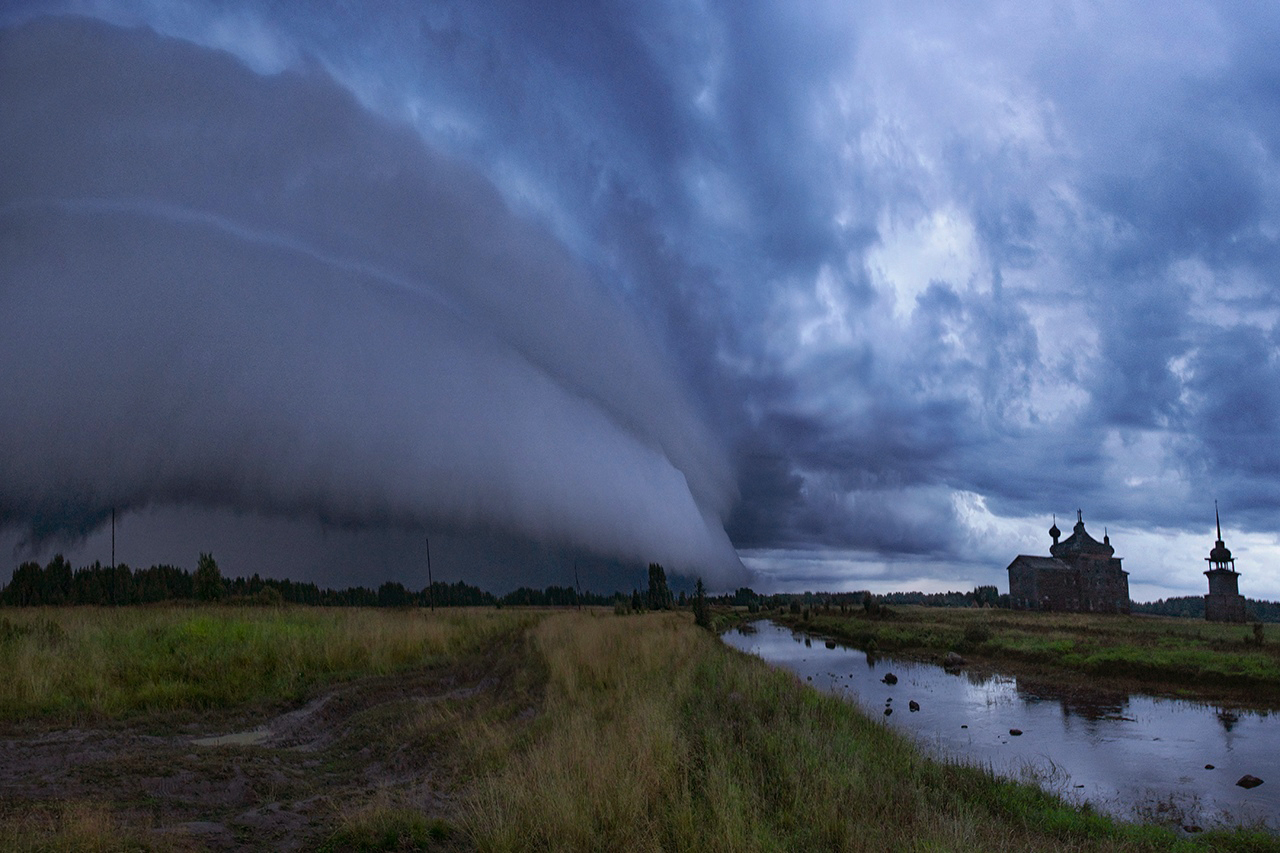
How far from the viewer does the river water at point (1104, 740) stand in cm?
1591

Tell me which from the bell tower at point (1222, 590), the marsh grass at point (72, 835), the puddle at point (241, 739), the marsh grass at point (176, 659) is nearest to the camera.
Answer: the marsh grass at point (72, 835)

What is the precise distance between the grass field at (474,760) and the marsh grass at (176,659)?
80 mm

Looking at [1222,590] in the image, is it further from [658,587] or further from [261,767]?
[261,767]

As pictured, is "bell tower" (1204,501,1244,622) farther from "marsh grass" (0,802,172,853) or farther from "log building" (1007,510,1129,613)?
"marsh grass" (0,802,172,853)

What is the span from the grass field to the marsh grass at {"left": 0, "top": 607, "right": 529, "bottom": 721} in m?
0.08

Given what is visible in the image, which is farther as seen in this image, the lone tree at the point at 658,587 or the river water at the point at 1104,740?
the lone tree at the point at 658,587

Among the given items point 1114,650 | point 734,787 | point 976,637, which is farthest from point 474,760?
point 976,637

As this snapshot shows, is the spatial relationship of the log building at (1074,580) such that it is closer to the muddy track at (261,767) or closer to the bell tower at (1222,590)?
Result: the bell tower at (1222,590)

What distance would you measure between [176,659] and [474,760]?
12180mm

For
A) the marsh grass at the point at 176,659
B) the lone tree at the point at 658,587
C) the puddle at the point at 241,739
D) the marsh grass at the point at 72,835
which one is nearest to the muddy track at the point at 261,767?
the puddle at the point at 241,739

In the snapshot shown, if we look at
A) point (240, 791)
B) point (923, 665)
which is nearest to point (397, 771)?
point (240, 791)

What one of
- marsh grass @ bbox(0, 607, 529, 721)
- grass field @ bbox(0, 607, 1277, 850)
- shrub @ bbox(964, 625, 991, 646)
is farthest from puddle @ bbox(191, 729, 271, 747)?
shrub @ bbox(964, 625, 991, 646)

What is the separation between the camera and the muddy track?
8.06 m

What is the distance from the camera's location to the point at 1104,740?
22812 millimetres
